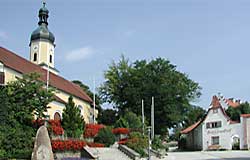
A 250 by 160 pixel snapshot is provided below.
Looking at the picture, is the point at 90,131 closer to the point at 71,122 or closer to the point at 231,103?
the point at 71,122

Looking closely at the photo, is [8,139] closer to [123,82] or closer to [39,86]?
[39,86]

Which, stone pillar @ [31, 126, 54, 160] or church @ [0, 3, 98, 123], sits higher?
church @ [0, 3, 98, 123]

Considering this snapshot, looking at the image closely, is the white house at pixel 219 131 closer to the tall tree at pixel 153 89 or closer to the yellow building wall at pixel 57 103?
the tall tree at pixel 153 89

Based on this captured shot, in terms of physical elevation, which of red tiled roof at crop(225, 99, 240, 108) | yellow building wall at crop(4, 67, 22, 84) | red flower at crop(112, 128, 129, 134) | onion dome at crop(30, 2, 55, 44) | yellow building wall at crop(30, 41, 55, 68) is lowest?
red flower at crop(112, 128, 129, 134)

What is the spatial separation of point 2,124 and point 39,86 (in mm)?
4218

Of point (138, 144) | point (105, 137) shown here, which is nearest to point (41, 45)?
point (105, 137)

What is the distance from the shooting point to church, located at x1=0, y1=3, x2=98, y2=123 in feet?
147

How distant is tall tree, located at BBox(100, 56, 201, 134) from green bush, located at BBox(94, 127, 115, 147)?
62.9ft

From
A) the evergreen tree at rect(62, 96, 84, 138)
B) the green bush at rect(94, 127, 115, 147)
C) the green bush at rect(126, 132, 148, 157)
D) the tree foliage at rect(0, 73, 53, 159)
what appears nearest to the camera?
the tree foliage at rect(0, 73, 53, 159)

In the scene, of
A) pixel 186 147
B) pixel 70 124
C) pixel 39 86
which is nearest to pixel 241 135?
pixel 186 147

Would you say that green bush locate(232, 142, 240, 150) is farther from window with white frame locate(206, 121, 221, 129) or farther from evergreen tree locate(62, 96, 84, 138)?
evergreen tree locate(62, 96, 84, 138)

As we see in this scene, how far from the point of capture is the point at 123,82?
193ft

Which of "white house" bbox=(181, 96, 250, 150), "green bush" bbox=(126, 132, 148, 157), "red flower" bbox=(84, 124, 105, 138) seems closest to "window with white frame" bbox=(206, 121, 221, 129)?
"white house" bbox=(181, 96, 250, 150)

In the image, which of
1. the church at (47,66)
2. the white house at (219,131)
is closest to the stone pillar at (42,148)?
the church at (47,66)
